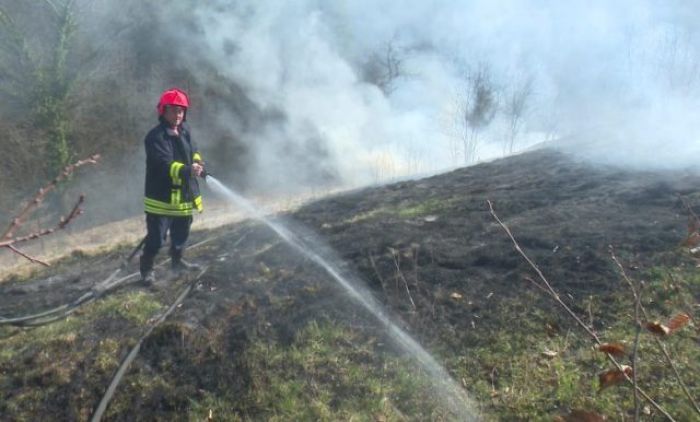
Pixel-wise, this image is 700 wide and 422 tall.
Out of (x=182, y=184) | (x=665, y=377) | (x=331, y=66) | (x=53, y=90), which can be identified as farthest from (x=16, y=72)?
(x=665, y=377)

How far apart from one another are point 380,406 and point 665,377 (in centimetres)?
170

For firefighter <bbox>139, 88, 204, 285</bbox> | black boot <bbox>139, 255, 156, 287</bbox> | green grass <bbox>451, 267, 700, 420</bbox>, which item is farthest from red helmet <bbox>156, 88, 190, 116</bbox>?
green grass <bbox>451, 267, 700, 420</bbox>

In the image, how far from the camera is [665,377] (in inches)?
128

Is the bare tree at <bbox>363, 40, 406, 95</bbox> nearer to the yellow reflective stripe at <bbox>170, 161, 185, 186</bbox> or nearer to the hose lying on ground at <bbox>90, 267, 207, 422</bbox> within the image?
the yellow reflective stripe at <bbox>170, 161, 185, 186</bbox>

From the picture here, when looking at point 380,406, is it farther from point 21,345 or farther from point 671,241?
point 671,241

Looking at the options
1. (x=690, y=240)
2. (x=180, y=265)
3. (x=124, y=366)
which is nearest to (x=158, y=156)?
(x=180, y=265)

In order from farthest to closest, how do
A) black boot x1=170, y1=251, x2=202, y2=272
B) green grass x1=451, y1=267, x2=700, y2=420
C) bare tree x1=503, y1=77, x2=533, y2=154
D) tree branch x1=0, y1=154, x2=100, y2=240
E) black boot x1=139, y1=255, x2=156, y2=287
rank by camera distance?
bare tree x1=503, y1=77, x2=533, y2=154 → black boot x1=170, y1=251, x2=202, y2=272 → black boot x1=139, y1=255, x2=156, y2=287 → green grass x1=451, y1=267, x2=700, y2=420 → tree branch x1=0, y1=154, x2=100, y2=240

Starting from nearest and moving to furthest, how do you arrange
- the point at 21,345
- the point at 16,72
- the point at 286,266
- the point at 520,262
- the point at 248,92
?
the point at 21,345, the point at 520,262, the point at 286,266, the point at 16,72, the point at 248,92

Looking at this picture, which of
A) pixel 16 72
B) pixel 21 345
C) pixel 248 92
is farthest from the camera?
pixel 248 92

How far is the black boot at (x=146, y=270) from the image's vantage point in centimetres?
Answer: 574

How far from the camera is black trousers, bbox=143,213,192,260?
5.44m

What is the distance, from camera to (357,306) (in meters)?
4.62

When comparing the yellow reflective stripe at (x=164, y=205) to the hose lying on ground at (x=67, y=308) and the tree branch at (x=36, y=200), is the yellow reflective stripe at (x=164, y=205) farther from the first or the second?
the tree branch at (x=36, y=200)

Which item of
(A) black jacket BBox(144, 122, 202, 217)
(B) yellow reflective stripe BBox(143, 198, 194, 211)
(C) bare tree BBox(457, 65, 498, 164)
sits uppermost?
(C) bare tree BBox(457, 65, 498, 164)
